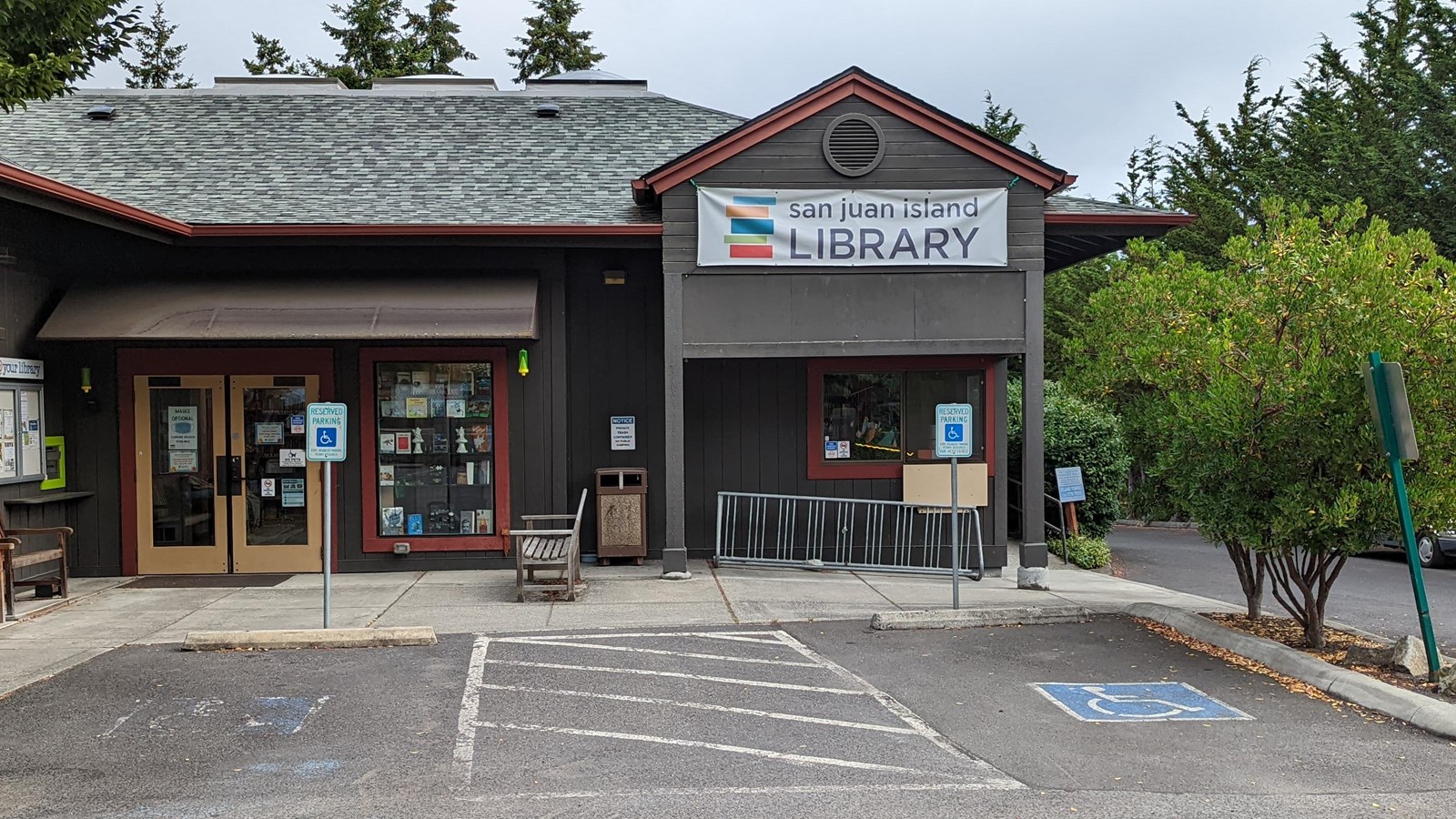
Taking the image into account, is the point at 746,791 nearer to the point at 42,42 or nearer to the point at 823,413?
the point at 42,42

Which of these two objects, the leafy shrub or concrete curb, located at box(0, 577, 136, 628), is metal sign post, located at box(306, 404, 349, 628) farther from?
the leafy shrub

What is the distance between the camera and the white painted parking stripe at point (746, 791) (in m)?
5.36

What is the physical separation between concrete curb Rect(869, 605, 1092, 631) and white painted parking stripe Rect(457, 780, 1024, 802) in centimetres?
401

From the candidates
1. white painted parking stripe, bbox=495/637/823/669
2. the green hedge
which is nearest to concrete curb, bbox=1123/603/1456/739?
white painted parking stripe, bbox=495/637/823/669

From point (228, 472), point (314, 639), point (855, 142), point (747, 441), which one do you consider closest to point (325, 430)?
point (314, 639)

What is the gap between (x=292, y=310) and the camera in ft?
38.4

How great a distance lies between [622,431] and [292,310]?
3952 millimetres

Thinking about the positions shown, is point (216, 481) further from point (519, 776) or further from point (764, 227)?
point (519, 776)

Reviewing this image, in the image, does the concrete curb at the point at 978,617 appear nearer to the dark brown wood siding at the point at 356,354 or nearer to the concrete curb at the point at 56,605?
the dark brown wood siding at the point at 356,354

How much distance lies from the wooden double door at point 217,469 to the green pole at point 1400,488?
10.4m

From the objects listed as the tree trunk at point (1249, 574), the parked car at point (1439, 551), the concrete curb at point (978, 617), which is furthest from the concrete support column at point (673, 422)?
the parked car at point (1439, 551)

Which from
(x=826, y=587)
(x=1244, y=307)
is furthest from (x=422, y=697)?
(x=1244, y=307)

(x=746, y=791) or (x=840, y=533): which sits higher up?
(x=840, y=533)

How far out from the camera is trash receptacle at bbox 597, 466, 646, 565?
498 inches
